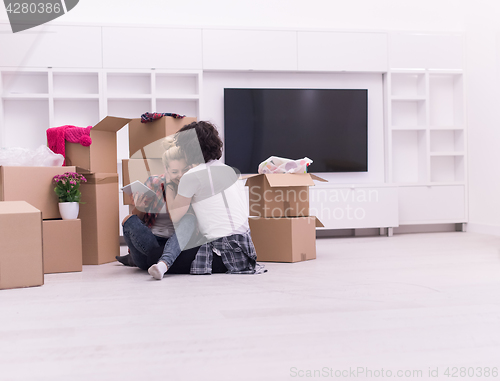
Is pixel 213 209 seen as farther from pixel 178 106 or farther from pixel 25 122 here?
pixel 25 122

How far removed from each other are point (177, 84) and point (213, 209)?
2.13 metres

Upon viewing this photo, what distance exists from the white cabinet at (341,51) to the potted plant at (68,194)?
2.38 meters

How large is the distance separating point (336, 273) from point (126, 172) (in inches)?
55.8

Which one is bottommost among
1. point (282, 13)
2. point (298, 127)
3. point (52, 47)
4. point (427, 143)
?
point (427, 143)

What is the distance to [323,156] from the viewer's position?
4250 millimetres

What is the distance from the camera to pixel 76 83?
399cm

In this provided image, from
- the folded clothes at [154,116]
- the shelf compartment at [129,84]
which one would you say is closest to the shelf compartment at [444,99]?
the shelf compartment at [129,84]

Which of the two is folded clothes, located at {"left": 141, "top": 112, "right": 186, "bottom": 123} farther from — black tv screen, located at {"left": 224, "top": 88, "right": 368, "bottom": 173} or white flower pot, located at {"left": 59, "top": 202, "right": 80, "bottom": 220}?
black tv screen, located at {"left": 224, "top": 88, "right": 368, "bottom": 173}

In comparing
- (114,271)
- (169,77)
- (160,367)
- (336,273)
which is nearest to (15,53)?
(169,77)

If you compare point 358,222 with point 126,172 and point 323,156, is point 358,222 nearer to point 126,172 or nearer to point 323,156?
point 323,156

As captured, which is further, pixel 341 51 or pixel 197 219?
pixel 341 51

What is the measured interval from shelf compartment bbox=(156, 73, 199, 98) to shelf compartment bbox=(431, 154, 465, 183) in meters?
2.41

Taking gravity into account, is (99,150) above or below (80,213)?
above

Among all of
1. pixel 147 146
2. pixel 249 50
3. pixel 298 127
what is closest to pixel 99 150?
pixel 147 146
